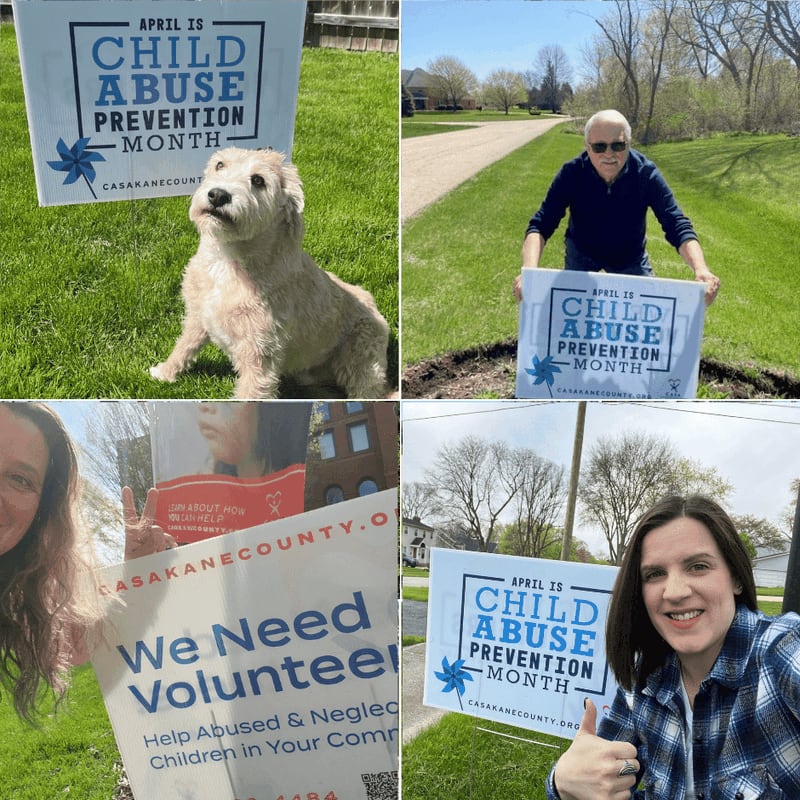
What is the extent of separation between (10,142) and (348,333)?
7.49 ft

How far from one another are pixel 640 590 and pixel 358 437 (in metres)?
1.25

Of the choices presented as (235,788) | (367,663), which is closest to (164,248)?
(367,663)

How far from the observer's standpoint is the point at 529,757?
138 inches

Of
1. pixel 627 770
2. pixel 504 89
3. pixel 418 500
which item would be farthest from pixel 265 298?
pixel 627 770

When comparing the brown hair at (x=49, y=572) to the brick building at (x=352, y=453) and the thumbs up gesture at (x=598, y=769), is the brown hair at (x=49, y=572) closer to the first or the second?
the brick building at (x=352, y=453)

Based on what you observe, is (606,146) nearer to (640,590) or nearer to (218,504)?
(640,590)

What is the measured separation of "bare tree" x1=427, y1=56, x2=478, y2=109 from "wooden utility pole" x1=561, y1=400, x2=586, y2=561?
4.62 ft

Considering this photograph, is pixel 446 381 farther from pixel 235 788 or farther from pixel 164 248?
pixel 235 788

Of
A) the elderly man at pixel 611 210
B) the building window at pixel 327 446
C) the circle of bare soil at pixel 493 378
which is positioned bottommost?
the building window at pixel 327 446

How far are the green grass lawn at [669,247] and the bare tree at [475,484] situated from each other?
0.53m

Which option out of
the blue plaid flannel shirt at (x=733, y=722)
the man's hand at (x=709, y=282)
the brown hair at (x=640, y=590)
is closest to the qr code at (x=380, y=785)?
the blue plaid flannel shirt at (x=733, y=722)

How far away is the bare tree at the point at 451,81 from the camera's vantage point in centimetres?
332

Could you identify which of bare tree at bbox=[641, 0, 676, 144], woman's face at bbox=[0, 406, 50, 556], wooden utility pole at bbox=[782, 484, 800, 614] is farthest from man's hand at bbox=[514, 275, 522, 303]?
woman's face at bbox=[0, 406, 50, 556]

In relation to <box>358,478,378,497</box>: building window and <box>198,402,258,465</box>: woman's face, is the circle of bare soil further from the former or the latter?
<box>198,402,258,465</box>: woman's face
